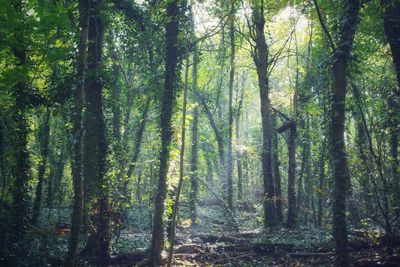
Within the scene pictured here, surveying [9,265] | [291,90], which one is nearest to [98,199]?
[9,265]

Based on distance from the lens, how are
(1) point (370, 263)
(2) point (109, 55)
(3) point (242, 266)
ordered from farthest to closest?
(2) point (109, 55) < (3) point (242, 266) < (1) point (370, 263)

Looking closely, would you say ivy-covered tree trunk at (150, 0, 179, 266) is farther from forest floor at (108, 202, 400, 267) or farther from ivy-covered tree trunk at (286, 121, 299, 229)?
ivy-covered tree trunk at (286, 121, 299, 229)

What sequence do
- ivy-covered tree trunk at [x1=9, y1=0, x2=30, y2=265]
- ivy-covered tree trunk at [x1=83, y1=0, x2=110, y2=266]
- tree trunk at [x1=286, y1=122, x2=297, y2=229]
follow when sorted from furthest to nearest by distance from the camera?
tree trunk at [x1=286, y1=122, x2=297, y2=229]
ivy-covered tree trunk at [x1=9, y1=0, x2=30, y2=265]
ivy-covered tree trunk at [x1=83, y1=0, x2=110, y2=266]

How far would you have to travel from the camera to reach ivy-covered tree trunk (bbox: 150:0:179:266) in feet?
37.8

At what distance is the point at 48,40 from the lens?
1297 cm

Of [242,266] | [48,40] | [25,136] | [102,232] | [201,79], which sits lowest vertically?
[242,266]

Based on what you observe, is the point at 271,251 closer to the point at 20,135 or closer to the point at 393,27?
the point at 393,27

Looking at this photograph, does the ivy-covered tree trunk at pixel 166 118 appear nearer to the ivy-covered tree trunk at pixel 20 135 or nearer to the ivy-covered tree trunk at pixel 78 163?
the ivy-covered tree trunk at pixel 78 163

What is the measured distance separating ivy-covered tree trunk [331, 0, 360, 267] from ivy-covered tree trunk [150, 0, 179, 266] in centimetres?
514

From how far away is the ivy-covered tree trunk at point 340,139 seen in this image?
8.55 meters

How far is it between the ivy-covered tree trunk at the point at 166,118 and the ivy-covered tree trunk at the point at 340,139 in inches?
202

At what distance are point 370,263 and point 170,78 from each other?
26.0 feet

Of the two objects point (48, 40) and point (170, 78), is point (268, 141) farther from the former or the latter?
point (48, 40)

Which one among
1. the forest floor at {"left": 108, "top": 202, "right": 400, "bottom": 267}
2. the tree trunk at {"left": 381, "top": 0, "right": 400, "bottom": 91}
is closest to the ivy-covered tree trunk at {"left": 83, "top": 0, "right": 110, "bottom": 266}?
the forest floor at {"left": 108, "top": 202, "right": 400, "bottom": 267}
